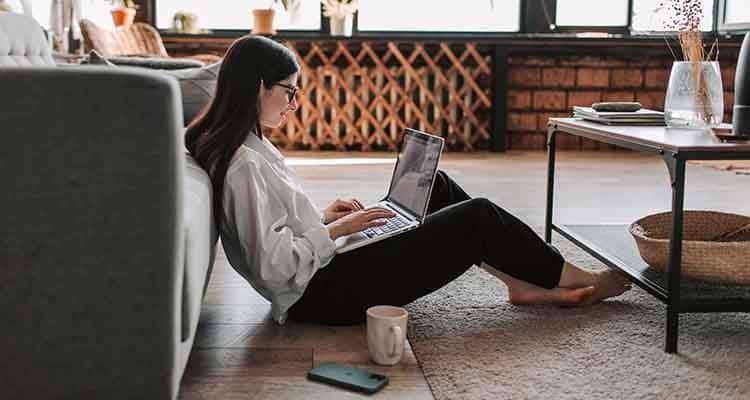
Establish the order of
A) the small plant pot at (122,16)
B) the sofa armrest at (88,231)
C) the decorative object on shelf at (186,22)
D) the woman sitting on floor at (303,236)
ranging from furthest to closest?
the decorative object on shelf at (186,22), the small plant pot at (122,16), the woman sitting on floor at (303,236), the sofa armrest at (88,231)

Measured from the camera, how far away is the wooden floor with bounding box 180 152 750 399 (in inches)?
55.1

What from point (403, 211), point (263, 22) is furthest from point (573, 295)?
point (263, 22)

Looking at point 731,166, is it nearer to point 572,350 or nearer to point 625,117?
point 625,117

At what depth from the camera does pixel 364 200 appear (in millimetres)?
3215

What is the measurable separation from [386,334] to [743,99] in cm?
86

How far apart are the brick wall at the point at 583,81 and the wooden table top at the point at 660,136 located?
3091 mm

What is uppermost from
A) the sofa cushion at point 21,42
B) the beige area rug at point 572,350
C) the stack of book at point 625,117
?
the sofa cushion at point 21,42

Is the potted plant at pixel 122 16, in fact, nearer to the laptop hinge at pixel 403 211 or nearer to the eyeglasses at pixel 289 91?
the laptop hinge at pixel 403 211

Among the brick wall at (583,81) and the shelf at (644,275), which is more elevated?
the brick wall at (583,81)

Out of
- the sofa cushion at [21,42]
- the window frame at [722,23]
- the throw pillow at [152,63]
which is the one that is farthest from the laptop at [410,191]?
the window frame at [722,23]

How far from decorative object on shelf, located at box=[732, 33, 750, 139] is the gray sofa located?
1.11 m

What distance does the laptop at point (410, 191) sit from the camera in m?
1.58

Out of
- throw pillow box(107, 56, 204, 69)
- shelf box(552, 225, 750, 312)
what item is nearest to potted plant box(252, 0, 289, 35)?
throw pillow box(107, 56, 204, 69)

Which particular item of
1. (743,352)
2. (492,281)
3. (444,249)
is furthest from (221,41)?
(743,352)
